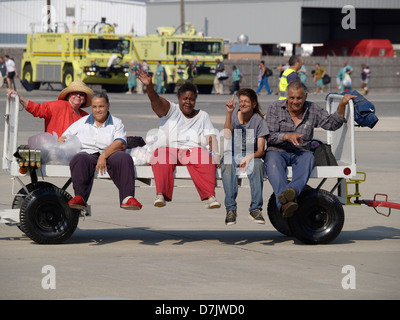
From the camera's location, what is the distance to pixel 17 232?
946 cm

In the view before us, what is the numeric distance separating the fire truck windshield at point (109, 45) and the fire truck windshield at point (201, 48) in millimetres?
2744

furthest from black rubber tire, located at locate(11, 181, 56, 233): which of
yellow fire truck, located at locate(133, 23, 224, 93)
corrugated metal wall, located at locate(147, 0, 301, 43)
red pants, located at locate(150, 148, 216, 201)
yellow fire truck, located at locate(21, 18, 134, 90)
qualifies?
corrugated metal wall, located at locate(147, 0, 301, 43)

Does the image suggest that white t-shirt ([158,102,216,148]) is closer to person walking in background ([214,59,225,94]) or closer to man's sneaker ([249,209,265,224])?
man's sneaker ([249,209,265,224])

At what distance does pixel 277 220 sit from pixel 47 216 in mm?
2240

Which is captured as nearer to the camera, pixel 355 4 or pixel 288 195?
pixel 288 195

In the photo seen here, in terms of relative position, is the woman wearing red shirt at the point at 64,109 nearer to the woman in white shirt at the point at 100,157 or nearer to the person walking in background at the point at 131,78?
the woman in white shirt at the point at 100,157

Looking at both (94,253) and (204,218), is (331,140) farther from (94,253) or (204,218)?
(94,253)

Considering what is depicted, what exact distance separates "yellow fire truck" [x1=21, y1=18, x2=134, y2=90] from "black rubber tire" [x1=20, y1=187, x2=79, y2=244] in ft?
113

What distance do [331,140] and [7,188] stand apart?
4.55 m

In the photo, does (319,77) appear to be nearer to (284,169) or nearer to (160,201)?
(284,169)

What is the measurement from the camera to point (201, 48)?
45.7 meters

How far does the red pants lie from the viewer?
873cm

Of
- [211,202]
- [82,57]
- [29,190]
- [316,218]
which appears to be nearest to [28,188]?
[29,190]
